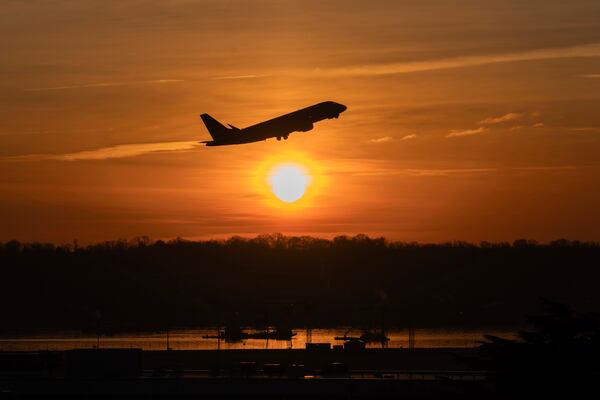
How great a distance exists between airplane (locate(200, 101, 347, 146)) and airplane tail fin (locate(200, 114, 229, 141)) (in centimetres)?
529

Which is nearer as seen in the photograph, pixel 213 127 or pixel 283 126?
pixel 283 126

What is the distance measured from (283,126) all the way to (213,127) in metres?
26.7

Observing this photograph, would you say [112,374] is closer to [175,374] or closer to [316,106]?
[175,374]

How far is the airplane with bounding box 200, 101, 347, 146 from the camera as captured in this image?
153 m

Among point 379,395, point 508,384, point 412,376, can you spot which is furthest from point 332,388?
point 508,384

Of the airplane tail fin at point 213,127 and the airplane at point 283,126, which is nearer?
the airplane at point 283,126

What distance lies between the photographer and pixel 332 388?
119 metres

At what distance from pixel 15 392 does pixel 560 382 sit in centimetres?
7033

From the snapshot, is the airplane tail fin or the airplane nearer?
the airplane

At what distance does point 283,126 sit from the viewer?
154m

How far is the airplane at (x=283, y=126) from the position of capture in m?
153

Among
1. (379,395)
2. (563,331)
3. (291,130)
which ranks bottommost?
(379,395)

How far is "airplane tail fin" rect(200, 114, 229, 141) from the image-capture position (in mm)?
174350

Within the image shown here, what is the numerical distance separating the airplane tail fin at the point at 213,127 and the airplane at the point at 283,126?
529 centimetres
